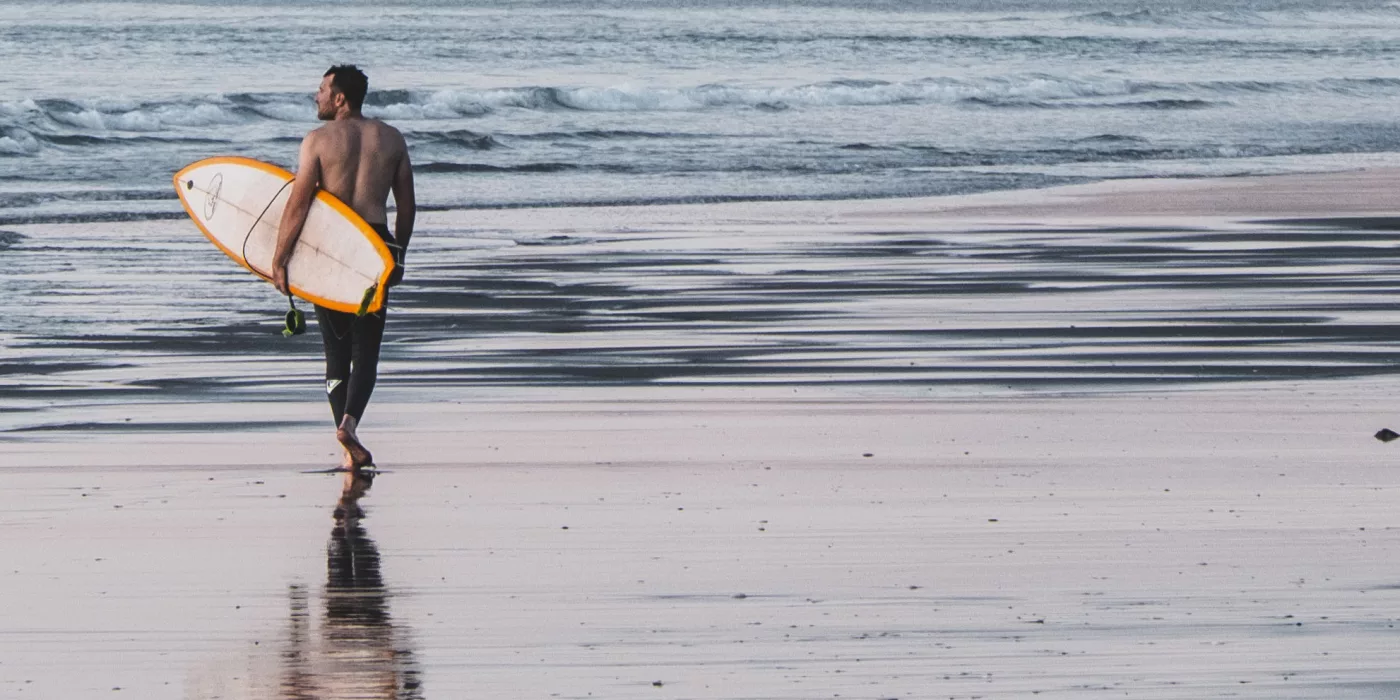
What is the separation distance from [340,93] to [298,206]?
40 cm

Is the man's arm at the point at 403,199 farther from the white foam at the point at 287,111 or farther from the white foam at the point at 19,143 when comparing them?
the white foam at the point at 287,111

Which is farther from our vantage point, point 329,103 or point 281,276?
point 281,276

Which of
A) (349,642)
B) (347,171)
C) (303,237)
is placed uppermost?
(347,171)

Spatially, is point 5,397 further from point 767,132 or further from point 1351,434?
point 767,132

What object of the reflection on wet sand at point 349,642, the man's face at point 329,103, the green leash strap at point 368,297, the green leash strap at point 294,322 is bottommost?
the reflection on wet sand at point 349,642

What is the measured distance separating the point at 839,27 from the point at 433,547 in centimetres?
6874

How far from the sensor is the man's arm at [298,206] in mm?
8031

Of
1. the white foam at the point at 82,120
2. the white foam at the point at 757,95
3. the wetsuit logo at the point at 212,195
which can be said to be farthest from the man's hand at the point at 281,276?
the white foam at the point at 757,95

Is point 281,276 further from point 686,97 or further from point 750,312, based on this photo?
point 686,97

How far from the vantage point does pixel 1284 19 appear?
87.9 m

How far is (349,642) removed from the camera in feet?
17.1

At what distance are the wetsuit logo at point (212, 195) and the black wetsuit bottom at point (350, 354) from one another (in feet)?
3.56

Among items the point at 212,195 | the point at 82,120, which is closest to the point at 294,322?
the point at 212,195

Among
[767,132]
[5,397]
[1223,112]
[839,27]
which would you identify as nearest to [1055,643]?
[5,397]
